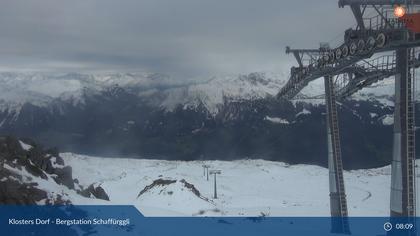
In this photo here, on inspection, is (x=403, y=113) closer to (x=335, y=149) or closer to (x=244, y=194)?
(x=335, y=149)

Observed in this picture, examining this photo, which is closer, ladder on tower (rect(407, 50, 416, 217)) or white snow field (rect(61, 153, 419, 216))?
ladder on tower (rect(407, 50, 416, 217))

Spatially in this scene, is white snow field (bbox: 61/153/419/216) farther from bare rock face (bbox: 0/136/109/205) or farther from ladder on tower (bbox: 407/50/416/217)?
ladder on tower (bbox: 407/50/416/217)

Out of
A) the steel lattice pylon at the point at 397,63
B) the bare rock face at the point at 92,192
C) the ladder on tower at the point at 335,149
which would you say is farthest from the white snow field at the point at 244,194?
the steel lattice pylon at the point at 397,63

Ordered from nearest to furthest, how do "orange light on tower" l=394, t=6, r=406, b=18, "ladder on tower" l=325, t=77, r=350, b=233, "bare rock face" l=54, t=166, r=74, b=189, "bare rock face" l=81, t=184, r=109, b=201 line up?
"orange light on tower" l=394, t=6, r=406, b=18
"bare rock face" l=54, t=166, r=74, b=189
"ladder on tower" l=325, t=77, r=350, b=233
"bare rock face" l=81, t=184, r=109, b=201

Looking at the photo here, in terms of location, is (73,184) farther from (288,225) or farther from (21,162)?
(288,225)

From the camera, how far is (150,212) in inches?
1403

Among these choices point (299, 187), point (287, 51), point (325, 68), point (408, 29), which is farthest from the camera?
point (299, 187)

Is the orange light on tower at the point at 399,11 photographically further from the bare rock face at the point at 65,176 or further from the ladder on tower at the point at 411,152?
the bare rock face at the point at 65,176

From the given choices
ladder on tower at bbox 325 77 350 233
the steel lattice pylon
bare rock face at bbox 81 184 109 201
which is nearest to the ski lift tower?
the steel lattice pylon

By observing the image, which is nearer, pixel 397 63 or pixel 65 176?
pixel 397 63

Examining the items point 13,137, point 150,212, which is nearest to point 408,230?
point 150,212

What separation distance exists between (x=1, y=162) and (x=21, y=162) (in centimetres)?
206

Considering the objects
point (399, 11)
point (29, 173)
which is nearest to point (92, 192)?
point (29, 173)

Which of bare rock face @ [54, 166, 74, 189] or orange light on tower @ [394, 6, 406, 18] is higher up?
orange light on tower @ [394, 6, 406, 18]
